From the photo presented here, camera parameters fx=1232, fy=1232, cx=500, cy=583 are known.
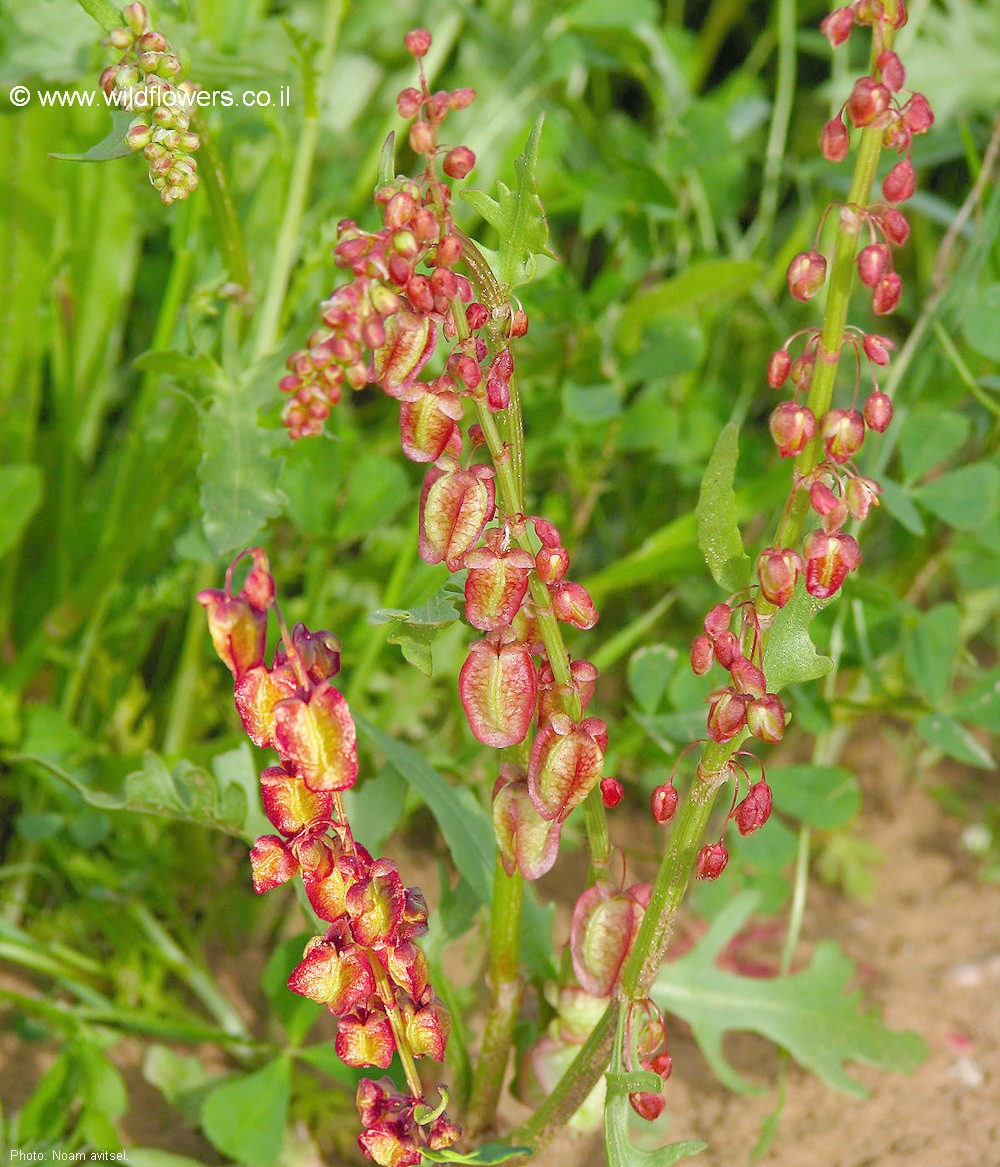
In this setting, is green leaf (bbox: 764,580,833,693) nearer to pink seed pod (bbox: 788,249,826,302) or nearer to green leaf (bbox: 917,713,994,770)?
pink seed pod (bbox: 788,249,826,302)

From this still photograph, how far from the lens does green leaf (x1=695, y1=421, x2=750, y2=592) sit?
0.71 metres

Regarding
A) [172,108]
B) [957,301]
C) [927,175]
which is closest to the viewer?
[172,108]

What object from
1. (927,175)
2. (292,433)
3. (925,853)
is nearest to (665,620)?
(925,853)

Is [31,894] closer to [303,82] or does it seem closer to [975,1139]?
[303,82]

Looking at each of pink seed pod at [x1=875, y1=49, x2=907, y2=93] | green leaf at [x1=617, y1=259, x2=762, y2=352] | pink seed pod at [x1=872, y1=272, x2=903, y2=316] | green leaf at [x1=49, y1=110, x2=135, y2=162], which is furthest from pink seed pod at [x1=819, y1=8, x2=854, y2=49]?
green leaf at [x1=617, y1=259, x2=762, y2=352]

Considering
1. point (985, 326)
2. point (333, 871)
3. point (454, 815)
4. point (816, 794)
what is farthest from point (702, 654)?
point (985, 326)

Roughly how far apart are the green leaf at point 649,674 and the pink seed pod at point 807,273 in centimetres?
60

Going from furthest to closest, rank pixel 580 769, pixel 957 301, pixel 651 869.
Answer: pixel 651 869
pixel 957 301
pixel 580 769

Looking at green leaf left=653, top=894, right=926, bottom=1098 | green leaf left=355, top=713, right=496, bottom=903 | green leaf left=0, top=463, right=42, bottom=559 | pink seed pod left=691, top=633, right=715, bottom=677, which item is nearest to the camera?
pink seed pod left=691, top=633, right=715, bottom=677

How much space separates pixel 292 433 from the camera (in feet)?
1.95

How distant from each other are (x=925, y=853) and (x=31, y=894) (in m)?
1.09

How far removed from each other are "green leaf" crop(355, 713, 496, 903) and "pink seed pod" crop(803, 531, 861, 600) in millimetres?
392

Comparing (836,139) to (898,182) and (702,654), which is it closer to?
(898,182)

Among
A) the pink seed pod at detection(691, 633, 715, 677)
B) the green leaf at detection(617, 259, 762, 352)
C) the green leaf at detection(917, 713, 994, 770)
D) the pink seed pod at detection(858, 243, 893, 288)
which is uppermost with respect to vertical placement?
the green leaf at detection(617, 259, 762, 352)
